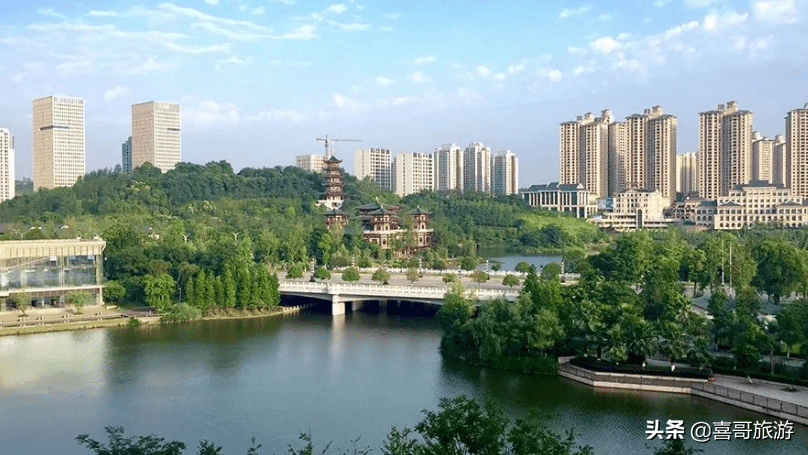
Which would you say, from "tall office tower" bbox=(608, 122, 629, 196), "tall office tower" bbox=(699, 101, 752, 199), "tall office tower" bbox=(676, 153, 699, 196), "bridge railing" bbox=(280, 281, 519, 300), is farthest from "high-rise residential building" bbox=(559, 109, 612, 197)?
"bridge railing" bbox=(280, 281, 519, 300)

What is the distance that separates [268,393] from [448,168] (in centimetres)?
5418

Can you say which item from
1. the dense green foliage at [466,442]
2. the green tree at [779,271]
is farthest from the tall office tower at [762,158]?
the dense green foliage at [466,442]

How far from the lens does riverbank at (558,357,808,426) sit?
12.0 metres

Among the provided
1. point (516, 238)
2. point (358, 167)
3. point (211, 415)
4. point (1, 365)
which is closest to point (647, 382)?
point (211, 415)

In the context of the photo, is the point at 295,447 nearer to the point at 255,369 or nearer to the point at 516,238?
the point at 255,369

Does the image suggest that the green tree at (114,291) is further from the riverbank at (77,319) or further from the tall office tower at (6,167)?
the tall office tower at (6,167)

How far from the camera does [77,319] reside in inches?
778

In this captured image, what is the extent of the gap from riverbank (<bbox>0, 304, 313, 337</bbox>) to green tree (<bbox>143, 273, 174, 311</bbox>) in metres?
0.38

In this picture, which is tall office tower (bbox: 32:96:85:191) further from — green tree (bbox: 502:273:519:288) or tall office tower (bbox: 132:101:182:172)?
green tree (bbox: 502:273:519:288)

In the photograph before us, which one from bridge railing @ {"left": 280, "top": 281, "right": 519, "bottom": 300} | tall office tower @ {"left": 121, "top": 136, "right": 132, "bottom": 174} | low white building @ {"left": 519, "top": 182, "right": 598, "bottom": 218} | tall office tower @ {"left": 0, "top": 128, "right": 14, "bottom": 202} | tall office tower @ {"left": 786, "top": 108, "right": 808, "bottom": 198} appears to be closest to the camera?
bridge railing @ {"left": 280, "top": 281, "right": 519, "bottom": 300}

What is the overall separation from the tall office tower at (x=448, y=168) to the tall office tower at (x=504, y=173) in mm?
2768

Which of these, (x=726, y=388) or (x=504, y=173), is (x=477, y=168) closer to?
(x=504, y=173)

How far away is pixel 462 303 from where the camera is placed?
16.7 meters

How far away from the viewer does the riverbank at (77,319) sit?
1900 cm
